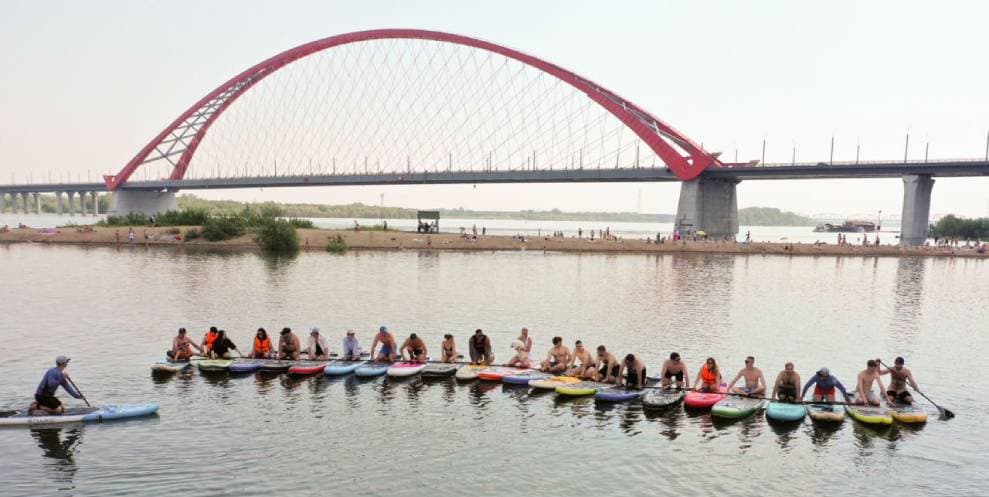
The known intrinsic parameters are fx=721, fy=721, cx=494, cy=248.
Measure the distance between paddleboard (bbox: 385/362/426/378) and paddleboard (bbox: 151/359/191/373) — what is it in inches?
232

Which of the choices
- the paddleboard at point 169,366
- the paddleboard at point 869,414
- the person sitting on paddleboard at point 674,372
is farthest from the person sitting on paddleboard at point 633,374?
the paddleboard at point 169,366

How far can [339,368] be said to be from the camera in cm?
1988

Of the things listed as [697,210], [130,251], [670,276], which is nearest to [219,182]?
[130,251]

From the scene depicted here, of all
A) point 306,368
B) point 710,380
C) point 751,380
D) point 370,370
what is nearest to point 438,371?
point 370,370

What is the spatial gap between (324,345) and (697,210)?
71.5 meters

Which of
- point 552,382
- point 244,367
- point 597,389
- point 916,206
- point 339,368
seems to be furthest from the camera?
point 916,206

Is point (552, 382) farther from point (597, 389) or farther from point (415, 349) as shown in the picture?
point (415, 349)

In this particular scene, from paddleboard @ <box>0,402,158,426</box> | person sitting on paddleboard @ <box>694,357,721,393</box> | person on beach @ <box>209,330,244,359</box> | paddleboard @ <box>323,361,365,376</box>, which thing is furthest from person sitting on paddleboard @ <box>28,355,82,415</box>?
person sitting on paddleboard @ <box>694,357,721,393</box>

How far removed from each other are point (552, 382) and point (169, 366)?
10.7 m

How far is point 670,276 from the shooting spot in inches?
2025

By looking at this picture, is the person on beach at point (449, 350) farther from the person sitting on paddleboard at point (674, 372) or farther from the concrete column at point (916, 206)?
the concrete column at point (916, 206)

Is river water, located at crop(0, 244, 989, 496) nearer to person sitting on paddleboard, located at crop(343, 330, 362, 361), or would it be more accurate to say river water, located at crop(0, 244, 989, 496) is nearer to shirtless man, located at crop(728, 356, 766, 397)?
shirtless man, located at crop(728, 356, 766, 397)

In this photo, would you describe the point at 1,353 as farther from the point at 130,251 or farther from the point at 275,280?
the point at 130,251

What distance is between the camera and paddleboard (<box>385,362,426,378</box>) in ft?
64.5
